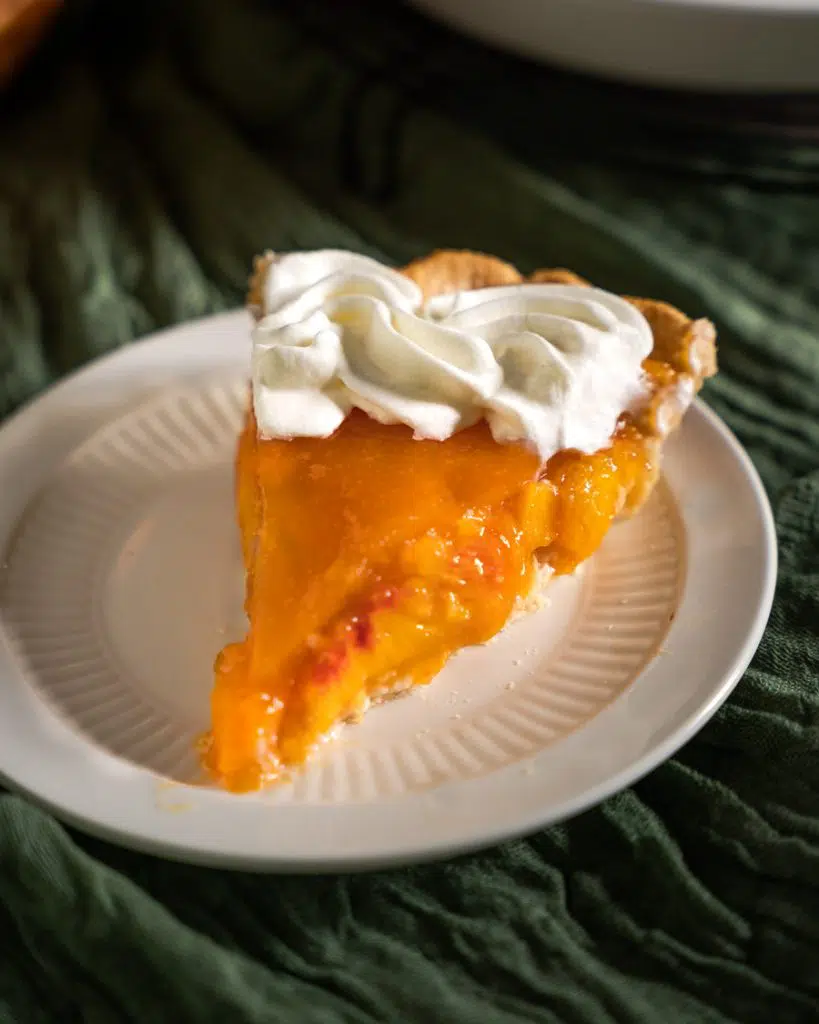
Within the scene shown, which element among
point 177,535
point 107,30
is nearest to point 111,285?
point 177,535

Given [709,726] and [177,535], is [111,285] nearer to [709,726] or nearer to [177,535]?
[177,535]

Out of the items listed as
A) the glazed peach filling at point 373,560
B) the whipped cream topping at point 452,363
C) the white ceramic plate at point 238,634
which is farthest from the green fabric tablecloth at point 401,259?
the whipped cream topping at point 452,363

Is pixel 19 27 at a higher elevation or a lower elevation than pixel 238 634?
higher

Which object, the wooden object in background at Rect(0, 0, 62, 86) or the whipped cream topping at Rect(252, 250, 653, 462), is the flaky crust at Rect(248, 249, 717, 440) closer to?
the whipped cream topping at Rect(252, 250, 653, 462)

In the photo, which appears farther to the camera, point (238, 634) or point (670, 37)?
point (670, 37)

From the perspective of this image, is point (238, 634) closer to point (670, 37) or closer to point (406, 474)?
point (406, 474)

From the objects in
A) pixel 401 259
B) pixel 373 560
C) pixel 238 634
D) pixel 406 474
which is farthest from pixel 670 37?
pixel 238 634

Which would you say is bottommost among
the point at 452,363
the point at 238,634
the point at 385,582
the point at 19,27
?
the point at 238,634

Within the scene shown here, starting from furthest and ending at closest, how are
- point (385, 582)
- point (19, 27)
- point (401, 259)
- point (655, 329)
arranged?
1. point (19, 27)
2. point (401, 259)
3. point (655, 329)
4. point (385, 582)

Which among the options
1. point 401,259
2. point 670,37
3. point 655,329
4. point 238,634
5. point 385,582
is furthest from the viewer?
point 401,259
